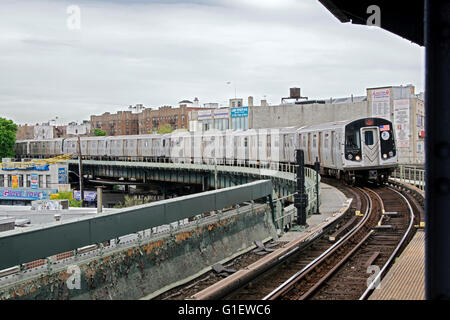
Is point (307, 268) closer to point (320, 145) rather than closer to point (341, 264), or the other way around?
point (341, 264)

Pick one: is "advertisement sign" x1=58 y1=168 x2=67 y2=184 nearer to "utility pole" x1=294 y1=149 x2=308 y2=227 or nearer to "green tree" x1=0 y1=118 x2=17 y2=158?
"green tree" x1=0 y1=118 x2=17 y2=158

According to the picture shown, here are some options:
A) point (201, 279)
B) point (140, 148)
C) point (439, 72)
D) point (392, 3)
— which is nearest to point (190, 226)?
point (201, 279)

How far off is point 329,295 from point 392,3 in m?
5.81

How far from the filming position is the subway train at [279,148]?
24.4 meters

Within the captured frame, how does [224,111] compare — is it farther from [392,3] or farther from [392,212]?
[392,3]

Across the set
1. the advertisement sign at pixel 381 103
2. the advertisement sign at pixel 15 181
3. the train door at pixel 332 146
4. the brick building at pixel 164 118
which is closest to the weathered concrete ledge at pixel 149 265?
the train door at pixel 332 146

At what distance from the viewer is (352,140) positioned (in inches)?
957

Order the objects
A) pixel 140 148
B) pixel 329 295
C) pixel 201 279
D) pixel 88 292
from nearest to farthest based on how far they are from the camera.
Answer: pixel 88 292, pixel 329 295, pixel 201 279, pixel 140 148

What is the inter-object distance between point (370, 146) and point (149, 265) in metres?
17.7

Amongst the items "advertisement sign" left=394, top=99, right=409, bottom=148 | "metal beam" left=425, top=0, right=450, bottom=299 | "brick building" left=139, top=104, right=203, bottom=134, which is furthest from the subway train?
"brick building" left=139, top=104, right=203, bottom=134

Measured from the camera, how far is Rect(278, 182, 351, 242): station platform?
15125mm

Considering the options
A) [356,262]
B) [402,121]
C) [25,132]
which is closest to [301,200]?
[356,262]

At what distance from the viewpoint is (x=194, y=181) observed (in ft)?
152

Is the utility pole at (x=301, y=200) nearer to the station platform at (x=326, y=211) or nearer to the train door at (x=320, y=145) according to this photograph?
the station platform at (x=326, y=211)
